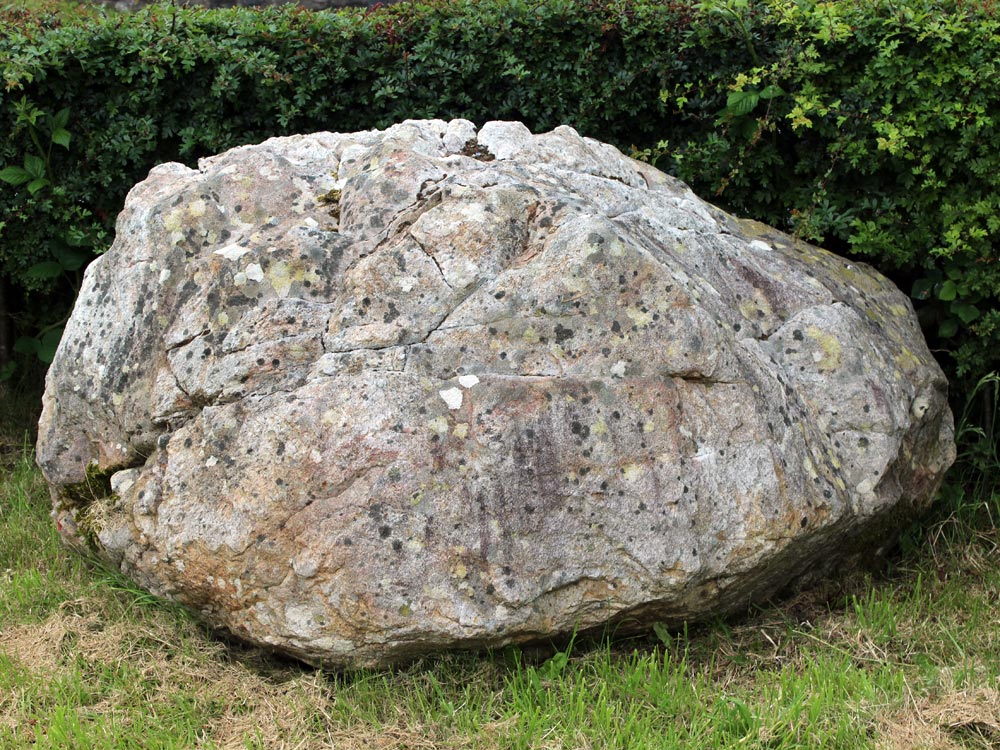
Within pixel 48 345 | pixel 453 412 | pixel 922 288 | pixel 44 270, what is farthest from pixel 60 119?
pixel 922 288

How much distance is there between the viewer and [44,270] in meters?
4.92

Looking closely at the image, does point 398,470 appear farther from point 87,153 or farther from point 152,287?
point 87,153

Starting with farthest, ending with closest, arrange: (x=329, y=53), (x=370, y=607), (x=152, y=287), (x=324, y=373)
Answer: (x=329, y=53)
(x=152, y=287)
(x=324, y=373)
(x=370, y=607)

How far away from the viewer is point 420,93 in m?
4.84

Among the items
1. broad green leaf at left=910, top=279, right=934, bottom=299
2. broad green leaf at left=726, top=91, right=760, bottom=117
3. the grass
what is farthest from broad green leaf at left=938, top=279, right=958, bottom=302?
the grass

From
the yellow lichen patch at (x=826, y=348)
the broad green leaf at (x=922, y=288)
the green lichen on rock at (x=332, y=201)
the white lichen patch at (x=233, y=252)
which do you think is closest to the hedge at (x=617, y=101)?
the broad green leaf at (x=922, y=288)

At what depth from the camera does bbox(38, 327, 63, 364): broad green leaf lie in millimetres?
5101

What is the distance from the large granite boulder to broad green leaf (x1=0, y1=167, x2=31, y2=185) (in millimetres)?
1169

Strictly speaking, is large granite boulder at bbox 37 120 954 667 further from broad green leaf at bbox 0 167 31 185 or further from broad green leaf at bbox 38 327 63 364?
broad green leaf at bbox 38 327 63 364

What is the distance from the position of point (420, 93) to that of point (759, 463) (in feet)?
8.44

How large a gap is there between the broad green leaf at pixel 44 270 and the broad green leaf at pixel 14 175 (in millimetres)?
414

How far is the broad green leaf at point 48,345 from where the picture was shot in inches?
201

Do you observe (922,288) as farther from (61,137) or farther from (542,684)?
(61,137)

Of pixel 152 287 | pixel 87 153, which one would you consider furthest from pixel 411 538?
pixel 87 153
